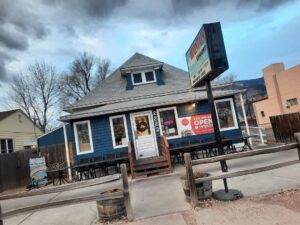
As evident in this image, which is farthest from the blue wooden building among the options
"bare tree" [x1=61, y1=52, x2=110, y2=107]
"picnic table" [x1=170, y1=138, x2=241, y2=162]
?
"bare tree" [x1=61, y1=52, x2=110, y2=107]

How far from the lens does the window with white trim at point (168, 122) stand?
41.8 ft

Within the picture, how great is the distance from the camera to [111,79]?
55.5 feet

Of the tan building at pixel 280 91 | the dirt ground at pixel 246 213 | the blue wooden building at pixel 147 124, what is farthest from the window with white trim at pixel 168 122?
the tan building at pixel 280 91

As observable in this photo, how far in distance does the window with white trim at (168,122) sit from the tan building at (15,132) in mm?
14075

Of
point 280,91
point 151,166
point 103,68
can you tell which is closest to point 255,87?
point 280,91

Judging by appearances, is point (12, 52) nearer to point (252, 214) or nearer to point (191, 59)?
point (191, 59)

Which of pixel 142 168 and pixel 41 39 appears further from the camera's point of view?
pixel 41 39

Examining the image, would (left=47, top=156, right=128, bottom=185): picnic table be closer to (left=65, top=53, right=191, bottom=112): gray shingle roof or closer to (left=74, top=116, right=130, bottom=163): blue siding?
(left=74, top=116, right=130, bottom=163): blue siding

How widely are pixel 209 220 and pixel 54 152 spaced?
12.7 meters

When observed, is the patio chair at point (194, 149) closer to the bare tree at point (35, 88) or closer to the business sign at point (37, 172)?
the business sign at point (37, 172)

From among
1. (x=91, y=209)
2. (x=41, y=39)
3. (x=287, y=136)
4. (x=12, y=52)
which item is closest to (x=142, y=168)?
(x=91, y=209)

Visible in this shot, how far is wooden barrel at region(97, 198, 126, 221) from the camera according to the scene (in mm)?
5125

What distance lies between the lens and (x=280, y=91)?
83.9ft

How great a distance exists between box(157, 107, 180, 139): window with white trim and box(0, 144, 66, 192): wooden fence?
21.1 ft
